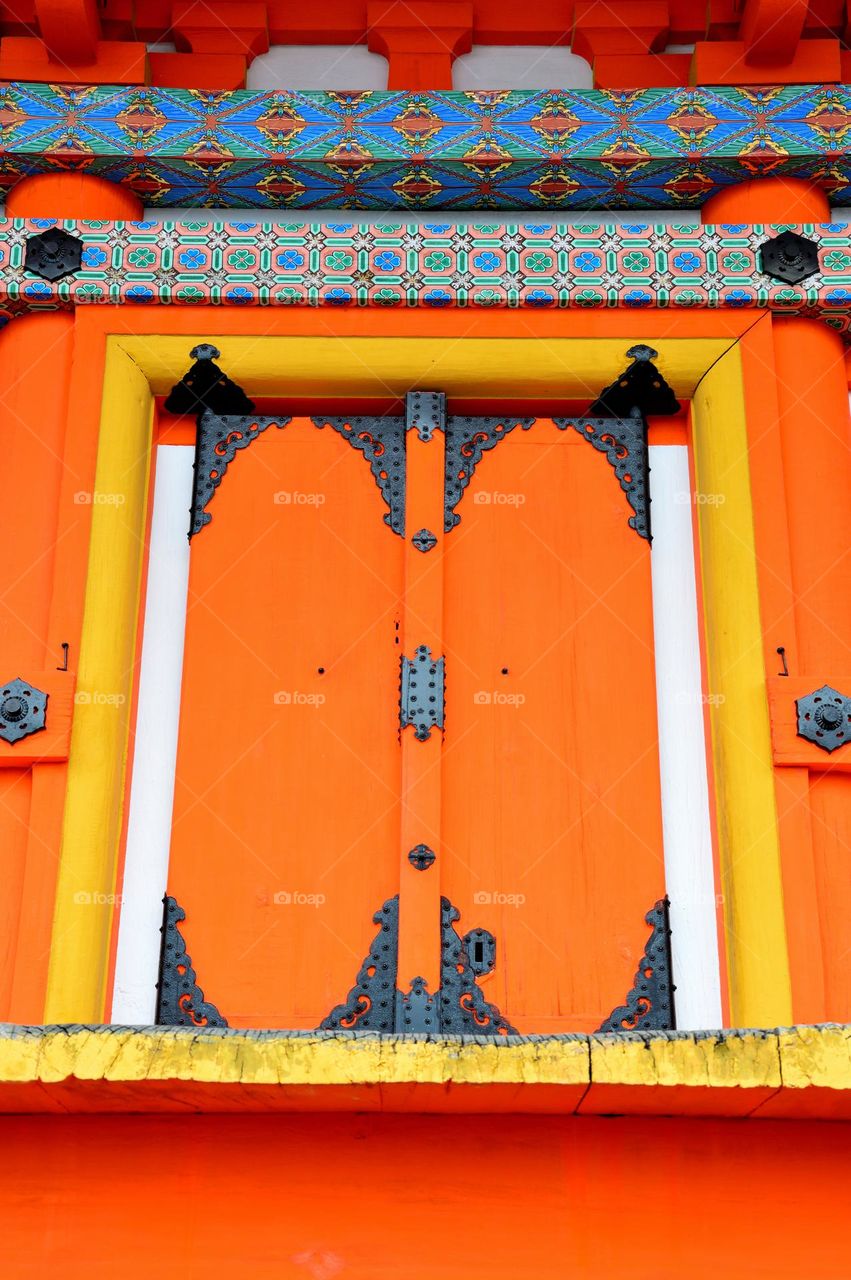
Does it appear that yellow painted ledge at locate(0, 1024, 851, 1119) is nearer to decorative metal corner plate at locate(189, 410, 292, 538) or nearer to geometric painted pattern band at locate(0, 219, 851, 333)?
decorative metal corner plate at locate(189, 410, 292, 538)

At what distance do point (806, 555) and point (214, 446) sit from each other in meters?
1.98

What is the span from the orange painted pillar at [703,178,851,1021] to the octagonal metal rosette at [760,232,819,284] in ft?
0.33

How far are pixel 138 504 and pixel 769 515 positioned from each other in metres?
2.04

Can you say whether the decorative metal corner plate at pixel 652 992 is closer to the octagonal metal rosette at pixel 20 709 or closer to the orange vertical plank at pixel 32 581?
the orange vertical plank at pixel 32 581

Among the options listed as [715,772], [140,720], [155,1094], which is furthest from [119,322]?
[155,1094]

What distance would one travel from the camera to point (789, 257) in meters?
5.84

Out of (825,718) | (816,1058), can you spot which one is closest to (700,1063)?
(816,1058)

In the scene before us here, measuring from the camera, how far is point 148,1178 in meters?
3.04

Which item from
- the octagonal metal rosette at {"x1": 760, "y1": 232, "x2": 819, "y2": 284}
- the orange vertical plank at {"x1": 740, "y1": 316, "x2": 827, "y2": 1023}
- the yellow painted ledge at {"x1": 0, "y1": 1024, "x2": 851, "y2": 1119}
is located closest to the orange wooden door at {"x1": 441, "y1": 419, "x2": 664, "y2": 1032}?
the orange vertical plank at {"x1": 740, "y1": 316, "x2": 827, "y2": 1023}

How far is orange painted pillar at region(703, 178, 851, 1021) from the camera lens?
4.95 meters

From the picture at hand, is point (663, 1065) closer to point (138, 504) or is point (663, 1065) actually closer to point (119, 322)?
point (138, 504)

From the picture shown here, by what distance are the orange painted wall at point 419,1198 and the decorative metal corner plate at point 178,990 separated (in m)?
1.91

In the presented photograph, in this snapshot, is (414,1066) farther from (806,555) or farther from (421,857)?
(806,555)

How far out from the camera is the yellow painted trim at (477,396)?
4.95m
